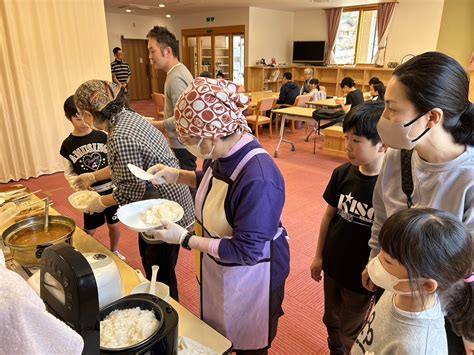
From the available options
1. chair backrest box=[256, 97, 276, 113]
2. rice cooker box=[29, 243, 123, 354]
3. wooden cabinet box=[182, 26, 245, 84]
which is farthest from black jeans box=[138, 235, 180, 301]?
wooden cabinet box=[182, 26, 245, 84]

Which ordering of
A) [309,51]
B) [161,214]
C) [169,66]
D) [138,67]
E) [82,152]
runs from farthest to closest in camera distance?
[138,67], [309,51], [169,66], [82,152], [161,214]

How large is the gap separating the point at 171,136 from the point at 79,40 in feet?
8.65

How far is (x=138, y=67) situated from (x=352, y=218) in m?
11.1

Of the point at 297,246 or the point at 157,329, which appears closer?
the point at 157,329

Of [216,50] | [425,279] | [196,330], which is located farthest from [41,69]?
[216,50]

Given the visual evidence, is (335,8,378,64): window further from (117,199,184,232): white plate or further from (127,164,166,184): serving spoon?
(117,199,184,232): white plate

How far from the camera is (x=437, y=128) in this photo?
932 millimetres

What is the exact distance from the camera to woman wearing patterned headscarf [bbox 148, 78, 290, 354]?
0.97m

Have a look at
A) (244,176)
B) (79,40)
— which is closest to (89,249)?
(244,176)

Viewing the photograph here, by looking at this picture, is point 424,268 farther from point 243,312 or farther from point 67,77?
point 67,77

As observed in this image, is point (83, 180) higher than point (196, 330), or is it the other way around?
point (83, 180)

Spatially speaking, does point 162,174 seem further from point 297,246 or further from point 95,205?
point 297,246

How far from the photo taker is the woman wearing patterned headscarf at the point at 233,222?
0.97m

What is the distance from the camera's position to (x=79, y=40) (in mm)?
4281
